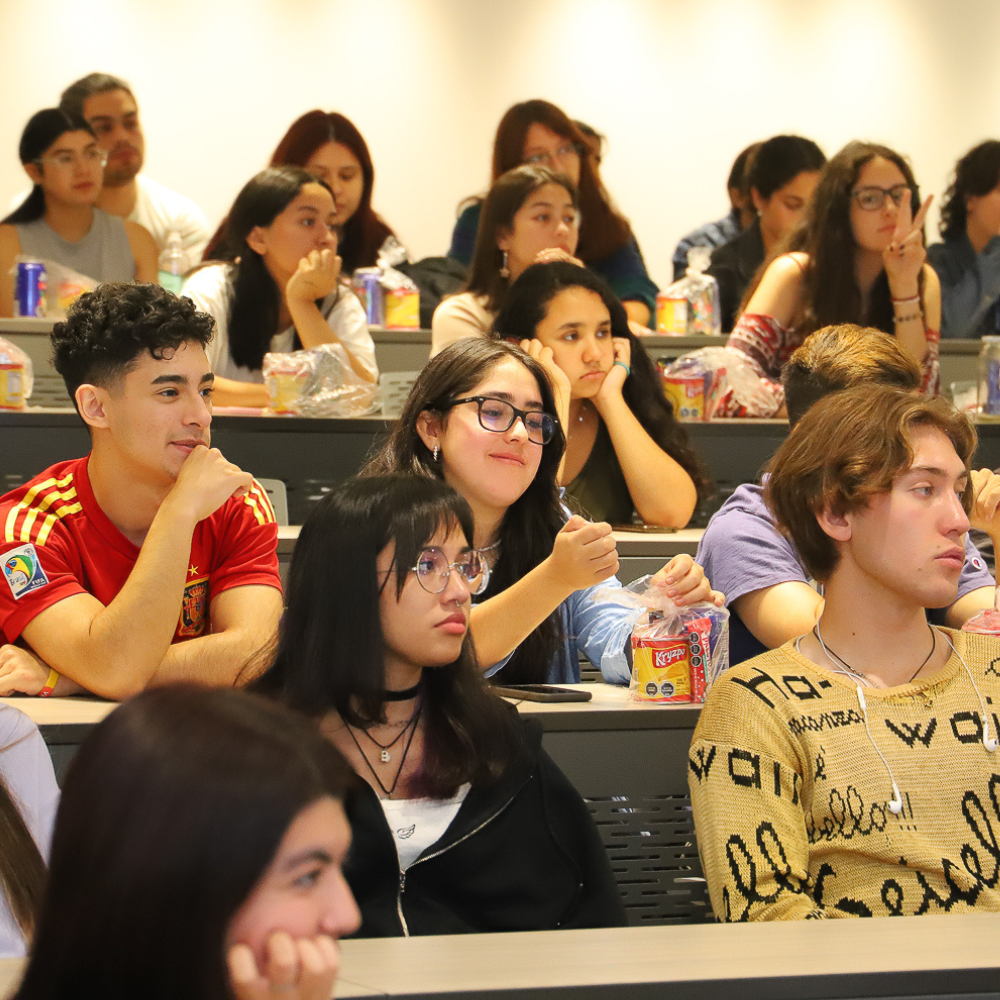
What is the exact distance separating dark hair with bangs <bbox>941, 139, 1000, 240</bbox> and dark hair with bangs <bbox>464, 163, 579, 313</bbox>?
5.00 ft

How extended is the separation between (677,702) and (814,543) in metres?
0.31

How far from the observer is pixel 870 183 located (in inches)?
126

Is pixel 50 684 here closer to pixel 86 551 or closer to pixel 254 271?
pixel 86 551

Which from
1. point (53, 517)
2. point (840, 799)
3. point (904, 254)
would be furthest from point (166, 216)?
point (840, 799)

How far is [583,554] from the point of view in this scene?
5.50 ft

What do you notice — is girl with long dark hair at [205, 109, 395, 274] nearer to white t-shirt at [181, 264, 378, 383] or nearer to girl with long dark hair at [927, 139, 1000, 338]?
white t-shirt at [181, 264, 378, 383]

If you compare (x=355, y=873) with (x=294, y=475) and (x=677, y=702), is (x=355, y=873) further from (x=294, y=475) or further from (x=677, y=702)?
(x=294, y=475)

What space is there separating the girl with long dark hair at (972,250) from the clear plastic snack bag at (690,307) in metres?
0.75

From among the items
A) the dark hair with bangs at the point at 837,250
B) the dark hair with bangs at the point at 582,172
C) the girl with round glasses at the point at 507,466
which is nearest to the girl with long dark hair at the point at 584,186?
the dark hair with bangs at the point at 582,172

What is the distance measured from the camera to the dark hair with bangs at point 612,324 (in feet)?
9.13

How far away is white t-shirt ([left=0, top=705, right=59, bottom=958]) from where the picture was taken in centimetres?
138

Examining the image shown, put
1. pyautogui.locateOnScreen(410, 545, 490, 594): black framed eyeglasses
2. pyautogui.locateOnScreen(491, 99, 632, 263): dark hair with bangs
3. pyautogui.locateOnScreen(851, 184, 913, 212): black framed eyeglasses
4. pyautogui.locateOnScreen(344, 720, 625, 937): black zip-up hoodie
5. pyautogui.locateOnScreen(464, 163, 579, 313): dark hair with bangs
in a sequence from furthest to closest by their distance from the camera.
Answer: pyautogui.locateOnScreen(491, 99, 632, 263): dark hair with bangs, pyautogui.locateOnScreen(464, 163, 579, 313): dark hair with bangs, pyautogui.locateOnScreen(851, 184, 913, 212): black framed eyeglasses, pyautogui.locateOnScreen(410, 545, 490, 594): black framed eyeglasses, pyautogui.locateOnScreen(344, 720, 625, 937): black zip-up hoodie

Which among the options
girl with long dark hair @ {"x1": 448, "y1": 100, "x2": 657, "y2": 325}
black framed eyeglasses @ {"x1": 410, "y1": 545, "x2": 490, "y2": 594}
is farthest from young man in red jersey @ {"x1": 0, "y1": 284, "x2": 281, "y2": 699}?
girl with long dark hair @ {"x1": 448, "y1": 100, "x2": 657, "y2": 325}

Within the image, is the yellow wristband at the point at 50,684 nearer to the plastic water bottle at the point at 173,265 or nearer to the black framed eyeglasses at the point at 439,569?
the black framed eyeglasses at the point at 439,569
